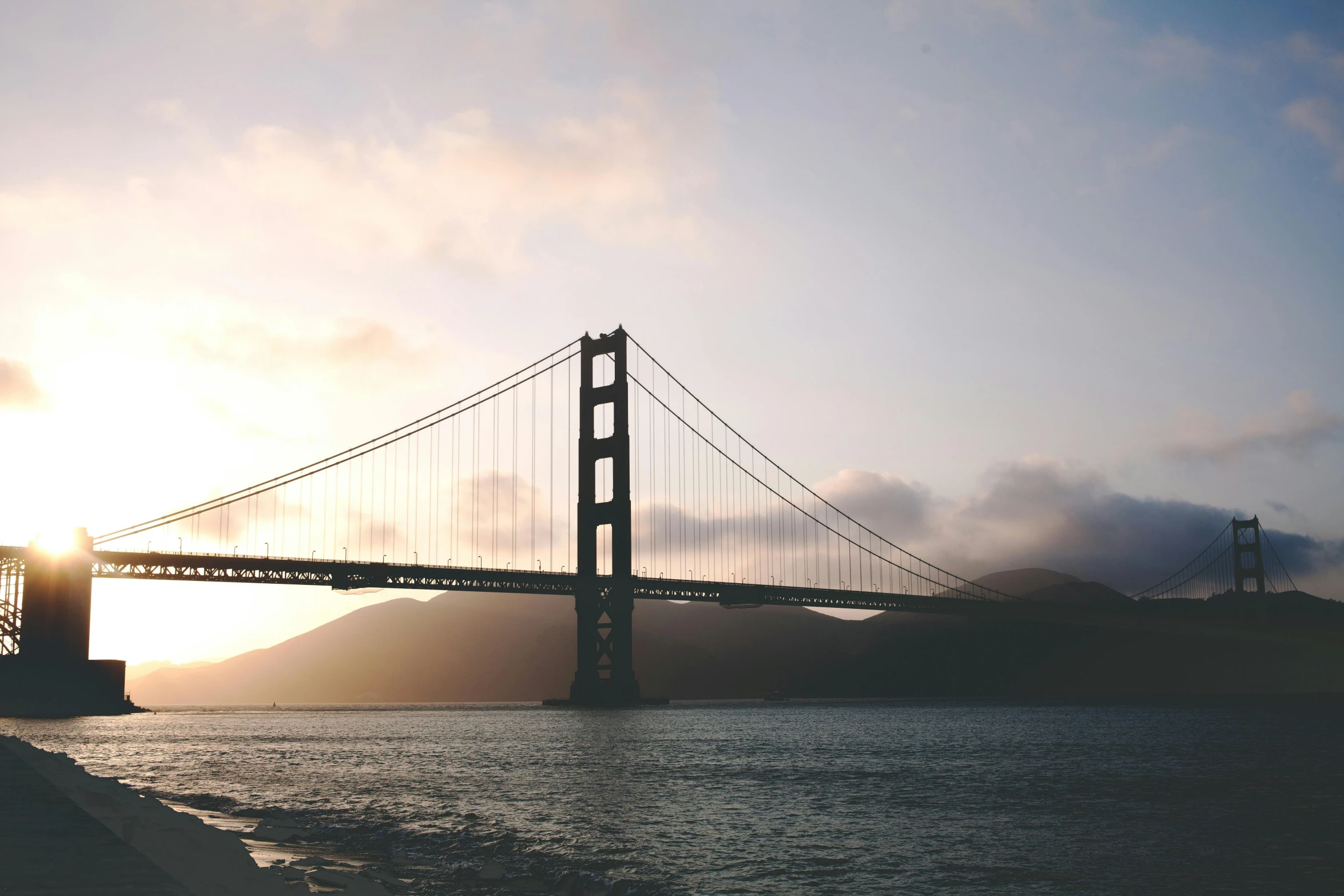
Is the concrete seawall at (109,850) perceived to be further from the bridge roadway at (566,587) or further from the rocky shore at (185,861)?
the bridge roadway at (566,587)

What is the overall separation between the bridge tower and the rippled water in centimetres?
2791

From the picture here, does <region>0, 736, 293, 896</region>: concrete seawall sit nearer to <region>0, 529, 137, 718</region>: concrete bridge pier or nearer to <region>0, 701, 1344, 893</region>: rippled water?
<region>0, 701, 1344, 893</region>: rippled water

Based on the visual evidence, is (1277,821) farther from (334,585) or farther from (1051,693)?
(1051,693)

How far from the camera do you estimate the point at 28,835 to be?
11789 millimetres

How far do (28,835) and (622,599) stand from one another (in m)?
72.5

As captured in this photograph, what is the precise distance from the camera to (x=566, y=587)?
89500mm

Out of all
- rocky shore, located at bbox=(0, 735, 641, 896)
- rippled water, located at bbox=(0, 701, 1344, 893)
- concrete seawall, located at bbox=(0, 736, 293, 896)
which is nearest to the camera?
concrete seawall, located at bbox=(0, 736, 293, 896)

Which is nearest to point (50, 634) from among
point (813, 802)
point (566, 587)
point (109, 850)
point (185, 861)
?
point (566, 587)

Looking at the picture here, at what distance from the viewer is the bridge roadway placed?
79.1 meters

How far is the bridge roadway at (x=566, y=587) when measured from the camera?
7906 cm

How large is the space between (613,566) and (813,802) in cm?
6051

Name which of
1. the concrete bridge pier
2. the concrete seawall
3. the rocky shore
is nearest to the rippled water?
the rocky shore

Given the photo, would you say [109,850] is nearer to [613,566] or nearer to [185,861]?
[185,861]

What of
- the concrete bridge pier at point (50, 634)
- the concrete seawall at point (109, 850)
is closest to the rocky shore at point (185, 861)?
the concrete seawall at point (109, 850)
